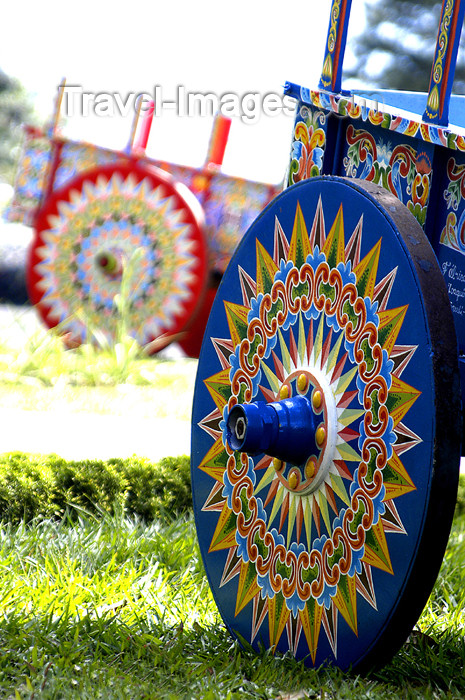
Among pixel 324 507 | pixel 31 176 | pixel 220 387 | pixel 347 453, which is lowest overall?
pixel 324 507

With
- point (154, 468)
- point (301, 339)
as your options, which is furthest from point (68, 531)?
point (301, 339)

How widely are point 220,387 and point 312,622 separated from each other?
66 centimetres

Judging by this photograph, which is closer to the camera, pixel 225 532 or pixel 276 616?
pixel 276 616

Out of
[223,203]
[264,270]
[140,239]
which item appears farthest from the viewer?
[223,203]

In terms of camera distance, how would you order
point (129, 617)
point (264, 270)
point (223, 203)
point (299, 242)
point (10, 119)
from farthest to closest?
point (10, 119) < point (223, 203) < point (129, 617) < point (264, 270) < point (299, 242)

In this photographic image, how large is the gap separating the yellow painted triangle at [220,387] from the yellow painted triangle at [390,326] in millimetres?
596

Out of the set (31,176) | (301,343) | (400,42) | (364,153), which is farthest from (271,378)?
(400,42)

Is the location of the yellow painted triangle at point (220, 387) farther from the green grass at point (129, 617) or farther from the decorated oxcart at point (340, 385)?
the green grass at point (129, 617)

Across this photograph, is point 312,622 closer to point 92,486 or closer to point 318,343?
point 318,343

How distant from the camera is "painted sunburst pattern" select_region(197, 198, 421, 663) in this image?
1.80 metres

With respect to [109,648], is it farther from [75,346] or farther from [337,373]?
[75,346]

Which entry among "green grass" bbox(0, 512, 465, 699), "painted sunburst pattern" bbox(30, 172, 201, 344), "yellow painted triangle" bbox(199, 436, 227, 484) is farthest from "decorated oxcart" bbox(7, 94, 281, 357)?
"yellow painted triangle" bbox(199, 436, 227, 484)

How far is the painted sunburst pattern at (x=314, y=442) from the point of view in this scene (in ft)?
5.92

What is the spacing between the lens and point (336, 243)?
6.54ft
